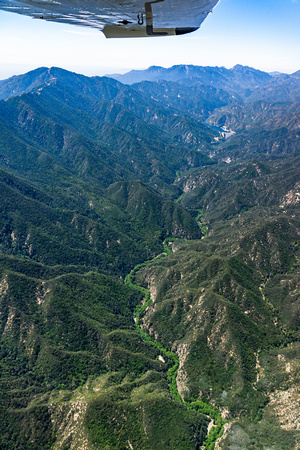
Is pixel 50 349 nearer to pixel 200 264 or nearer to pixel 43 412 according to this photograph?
pixel 43 412

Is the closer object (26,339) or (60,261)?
(26,339)

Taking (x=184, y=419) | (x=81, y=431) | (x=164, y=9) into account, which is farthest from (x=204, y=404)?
(x=164, y=9)

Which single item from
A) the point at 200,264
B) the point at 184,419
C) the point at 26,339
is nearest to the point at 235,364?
the point at 184,419

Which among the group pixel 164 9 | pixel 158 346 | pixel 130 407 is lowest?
pixel 158 346

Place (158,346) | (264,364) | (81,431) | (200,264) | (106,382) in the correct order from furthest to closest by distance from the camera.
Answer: (200,264) < (158,346) < (264,364) < (106,382) < (81,431)

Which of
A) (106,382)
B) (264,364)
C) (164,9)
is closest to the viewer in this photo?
(164,9)

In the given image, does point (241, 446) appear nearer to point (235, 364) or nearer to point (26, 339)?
point (235, 364)

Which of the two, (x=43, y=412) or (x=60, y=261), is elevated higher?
(x=43, y=412)
